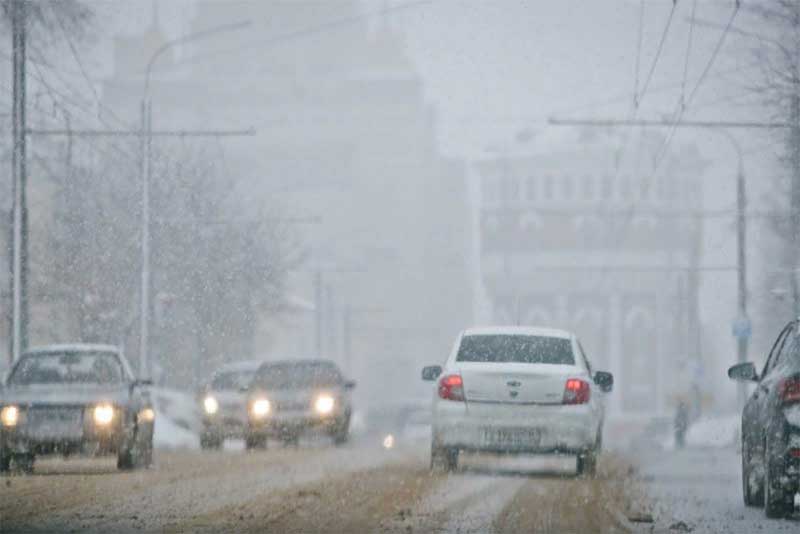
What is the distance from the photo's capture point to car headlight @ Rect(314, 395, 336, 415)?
3506 cm

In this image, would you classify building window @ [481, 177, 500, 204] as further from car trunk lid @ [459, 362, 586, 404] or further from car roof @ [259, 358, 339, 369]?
car trunk lid @ [459, 362, 586, 404]

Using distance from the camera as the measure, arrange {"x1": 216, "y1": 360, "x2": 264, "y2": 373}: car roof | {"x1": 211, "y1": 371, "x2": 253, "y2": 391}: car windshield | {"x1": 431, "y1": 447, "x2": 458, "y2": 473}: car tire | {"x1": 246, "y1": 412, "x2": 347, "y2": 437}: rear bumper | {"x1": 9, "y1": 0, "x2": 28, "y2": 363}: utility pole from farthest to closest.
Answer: {"x1": 216, "y1": 360, "x2": 264, "y2": 373}: car roof
{"x1": 211, "y1": 371, "x2": 253, "y2": 391}: car windshield
{"x1": 246, "y1": 412, "x2": 347, "y2": 437}: rear bumper
{"x1": 9, "y1": 0, "x2": 28, "y2": 363}: utility pole
{"x1": 431, "y1": 447, "x2": 458, "y2": 473}: car tire

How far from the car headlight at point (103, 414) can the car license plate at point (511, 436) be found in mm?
4093

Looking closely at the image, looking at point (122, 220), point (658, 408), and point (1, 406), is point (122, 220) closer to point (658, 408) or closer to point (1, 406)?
point (1, 406)

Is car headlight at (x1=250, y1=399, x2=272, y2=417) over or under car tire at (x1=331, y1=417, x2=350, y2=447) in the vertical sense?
over

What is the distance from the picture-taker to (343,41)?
572 ft

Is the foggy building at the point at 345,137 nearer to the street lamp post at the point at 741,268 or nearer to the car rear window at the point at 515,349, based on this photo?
the street lamp post at the point at 741,268

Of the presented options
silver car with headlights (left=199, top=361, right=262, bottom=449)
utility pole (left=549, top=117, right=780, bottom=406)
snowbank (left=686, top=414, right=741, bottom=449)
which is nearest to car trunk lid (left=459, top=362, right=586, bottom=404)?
utility pole (left=549, top=117, right=780, bottom=406)

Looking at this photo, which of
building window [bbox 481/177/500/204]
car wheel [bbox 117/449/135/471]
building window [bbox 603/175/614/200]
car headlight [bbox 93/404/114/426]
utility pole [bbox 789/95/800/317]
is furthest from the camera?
building window [bbox 481/177/500/204]

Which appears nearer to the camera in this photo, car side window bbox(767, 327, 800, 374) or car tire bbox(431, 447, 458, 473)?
car side window bbox(767, 327, 800, 374)

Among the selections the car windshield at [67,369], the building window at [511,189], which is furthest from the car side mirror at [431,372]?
the building window at [511,189]

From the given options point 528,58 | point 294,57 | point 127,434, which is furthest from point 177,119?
point 127,434

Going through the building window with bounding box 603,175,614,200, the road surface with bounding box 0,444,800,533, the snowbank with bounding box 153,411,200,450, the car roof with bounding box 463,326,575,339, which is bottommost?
the snowbank with bounding box 153,411,200,450

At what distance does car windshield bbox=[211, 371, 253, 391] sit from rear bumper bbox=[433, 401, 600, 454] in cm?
1579
